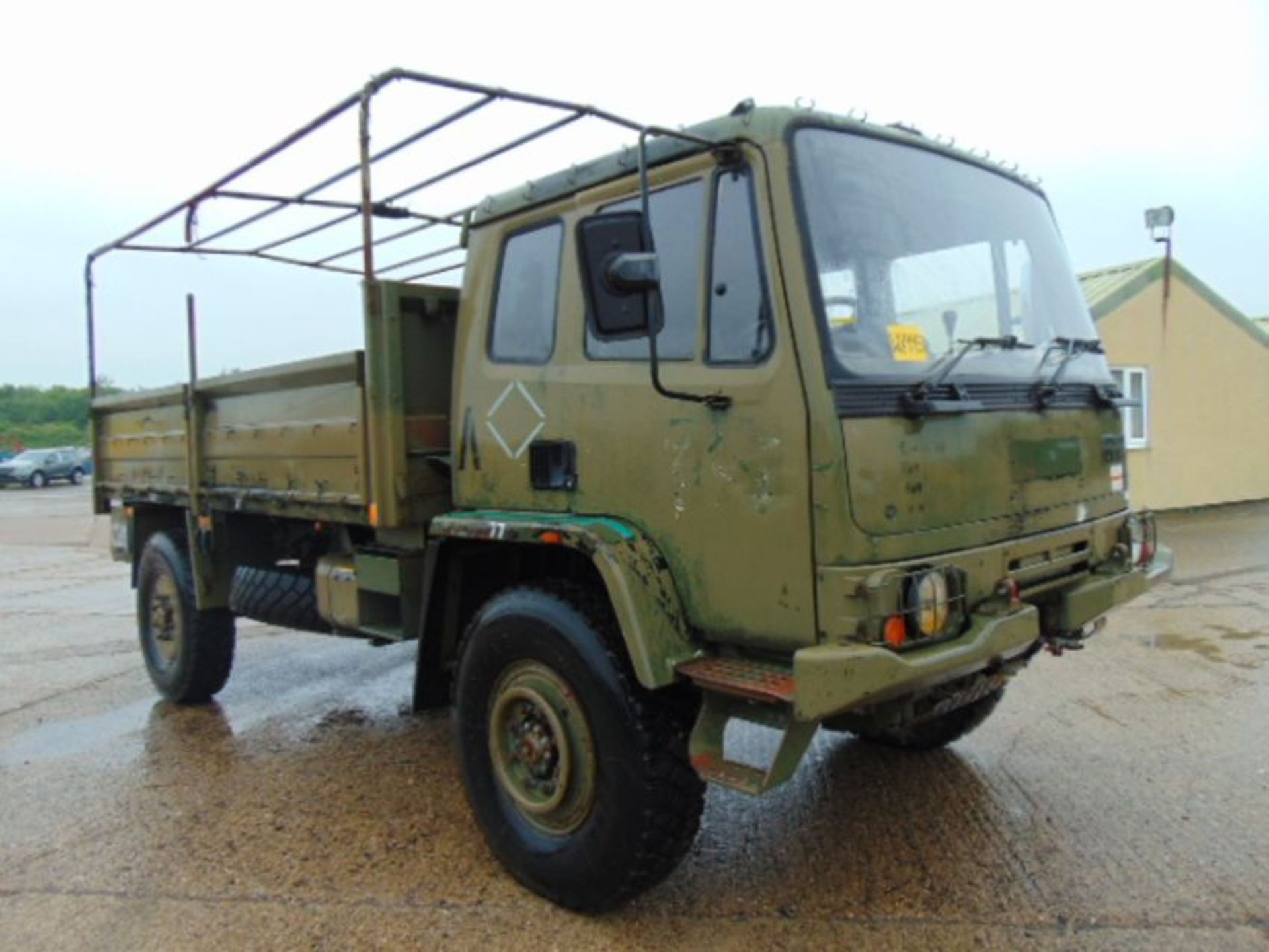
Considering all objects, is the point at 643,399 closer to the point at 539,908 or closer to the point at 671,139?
the point at 671,139

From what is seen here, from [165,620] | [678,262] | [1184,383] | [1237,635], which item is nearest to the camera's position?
[678,262]

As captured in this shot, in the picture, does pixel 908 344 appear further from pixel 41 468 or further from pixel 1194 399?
pixel 41 468

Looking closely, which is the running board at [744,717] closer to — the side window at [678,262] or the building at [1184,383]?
the side window at [678,262]

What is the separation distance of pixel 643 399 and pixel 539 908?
1779mm

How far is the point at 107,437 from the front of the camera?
23.1 ft

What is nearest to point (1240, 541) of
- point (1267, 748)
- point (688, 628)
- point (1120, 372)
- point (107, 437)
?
point (1120, 372)

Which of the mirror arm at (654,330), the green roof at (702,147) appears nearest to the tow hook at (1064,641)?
the mirror arm at (654,330)

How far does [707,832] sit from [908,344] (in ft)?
6.85

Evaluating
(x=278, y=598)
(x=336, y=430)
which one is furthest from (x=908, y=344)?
(x=278, y=598)

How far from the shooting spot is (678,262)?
336 cm

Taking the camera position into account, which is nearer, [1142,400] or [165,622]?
[165,622]

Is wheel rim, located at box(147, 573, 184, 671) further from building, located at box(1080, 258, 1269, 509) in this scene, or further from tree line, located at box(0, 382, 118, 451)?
tree line, located at box(0, 382, 118, 451)

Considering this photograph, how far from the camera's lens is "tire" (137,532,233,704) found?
6051 millimetres

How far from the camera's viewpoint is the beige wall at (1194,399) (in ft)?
44.5
